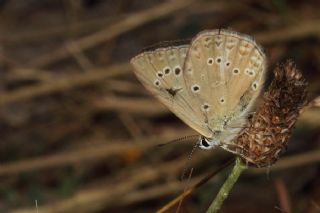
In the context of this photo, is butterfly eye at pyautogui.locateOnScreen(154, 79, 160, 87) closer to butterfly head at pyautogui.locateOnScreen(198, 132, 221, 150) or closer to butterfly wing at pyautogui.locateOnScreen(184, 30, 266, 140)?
butterfly wing at pyautogui.locateOnScreen(184, 30, 266, 140)

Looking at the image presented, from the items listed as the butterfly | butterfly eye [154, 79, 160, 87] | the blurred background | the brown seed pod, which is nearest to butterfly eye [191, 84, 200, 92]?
the butterfly

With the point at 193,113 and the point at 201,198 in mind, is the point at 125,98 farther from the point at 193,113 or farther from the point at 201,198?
the point at 193,113

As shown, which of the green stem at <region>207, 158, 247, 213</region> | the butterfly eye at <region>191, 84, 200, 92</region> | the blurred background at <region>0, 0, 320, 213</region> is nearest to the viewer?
the green stem at <region>207, 158, 247, 213</region>

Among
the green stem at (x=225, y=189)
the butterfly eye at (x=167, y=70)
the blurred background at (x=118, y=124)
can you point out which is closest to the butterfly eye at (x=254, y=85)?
the butterfly eye at (x=167, y=70)

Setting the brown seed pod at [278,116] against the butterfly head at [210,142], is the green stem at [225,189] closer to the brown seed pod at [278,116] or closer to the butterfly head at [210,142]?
the brown seed pod at [278,116]

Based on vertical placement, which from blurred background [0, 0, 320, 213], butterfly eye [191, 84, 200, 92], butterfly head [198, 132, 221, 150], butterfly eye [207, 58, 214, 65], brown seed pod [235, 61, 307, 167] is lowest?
brown seed pod [235, 61, 307, 167]

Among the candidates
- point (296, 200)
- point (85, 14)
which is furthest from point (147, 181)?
point (85, 14)

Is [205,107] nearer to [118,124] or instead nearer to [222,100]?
[222,100]
